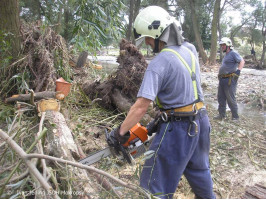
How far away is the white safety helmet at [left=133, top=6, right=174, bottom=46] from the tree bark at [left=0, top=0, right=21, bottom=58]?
307 centimetres

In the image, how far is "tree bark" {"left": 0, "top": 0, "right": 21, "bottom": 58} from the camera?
13.8ft

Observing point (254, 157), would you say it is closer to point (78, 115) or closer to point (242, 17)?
point (78, 115)

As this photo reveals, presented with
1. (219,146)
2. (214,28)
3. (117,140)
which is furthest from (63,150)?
(214,28)

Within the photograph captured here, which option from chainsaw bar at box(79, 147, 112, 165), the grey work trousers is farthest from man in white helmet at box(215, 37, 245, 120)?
chainsaw bar at box(79, 147, 112, 165)

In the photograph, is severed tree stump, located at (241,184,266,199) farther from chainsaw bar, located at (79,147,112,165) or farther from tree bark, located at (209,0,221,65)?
tree bark, located at (209,0,221,65)

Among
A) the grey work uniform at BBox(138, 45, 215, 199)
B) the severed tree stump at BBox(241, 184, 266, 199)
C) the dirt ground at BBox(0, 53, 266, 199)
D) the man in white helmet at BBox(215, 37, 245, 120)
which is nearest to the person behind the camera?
the grey work uniform at BBox(138, 45, 215, 199)

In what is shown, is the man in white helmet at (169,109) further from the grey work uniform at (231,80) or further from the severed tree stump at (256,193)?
the grey work uniform at (231,80)

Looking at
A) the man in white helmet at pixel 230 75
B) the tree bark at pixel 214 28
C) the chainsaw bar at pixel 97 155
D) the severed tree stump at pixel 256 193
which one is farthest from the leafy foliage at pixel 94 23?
the tree bark at pixel 214 28

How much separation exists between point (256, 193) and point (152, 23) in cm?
217

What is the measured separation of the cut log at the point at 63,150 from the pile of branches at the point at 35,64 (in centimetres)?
112

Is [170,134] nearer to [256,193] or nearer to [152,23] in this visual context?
[152,23]

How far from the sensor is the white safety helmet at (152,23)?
206 cm

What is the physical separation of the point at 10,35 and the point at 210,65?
15.3 m

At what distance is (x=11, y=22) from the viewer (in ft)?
14.1
